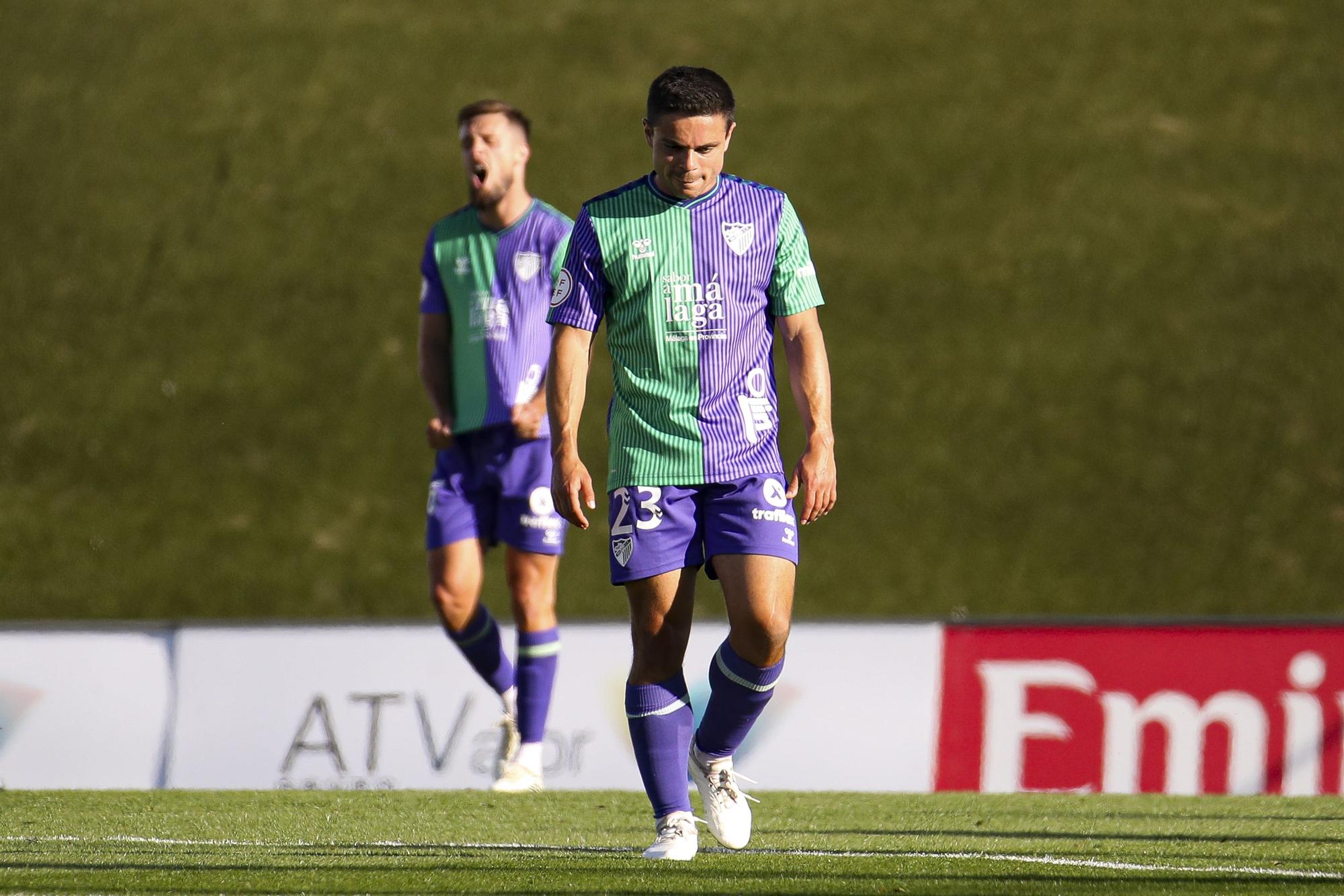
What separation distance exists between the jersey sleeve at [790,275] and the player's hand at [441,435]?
2.57 meters

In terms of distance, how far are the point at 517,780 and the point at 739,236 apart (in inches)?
118

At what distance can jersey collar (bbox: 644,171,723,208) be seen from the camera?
14.4ft

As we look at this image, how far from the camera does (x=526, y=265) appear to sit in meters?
6.79

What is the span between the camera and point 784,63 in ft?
43.8

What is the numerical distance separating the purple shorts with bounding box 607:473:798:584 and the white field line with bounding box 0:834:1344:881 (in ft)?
2.37

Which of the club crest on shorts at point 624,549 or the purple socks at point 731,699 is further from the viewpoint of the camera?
the purple socks at point 731,699

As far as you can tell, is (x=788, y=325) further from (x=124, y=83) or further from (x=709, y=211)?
(x=124, y=83)

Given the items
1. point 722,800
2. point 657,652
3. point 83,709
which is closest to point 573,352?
point 657,652

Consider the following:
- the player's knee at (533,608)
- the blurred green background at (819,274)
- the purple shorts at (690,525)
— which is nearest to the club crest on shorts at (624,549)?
the purple shorts at (690,525)

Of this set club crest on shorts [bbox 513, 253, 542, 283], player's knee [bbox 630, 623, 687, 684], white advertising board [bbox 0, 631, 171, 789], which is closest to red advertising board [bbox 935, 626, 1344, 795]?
club crest on shorts [bbox 513, 253, 542, 283]

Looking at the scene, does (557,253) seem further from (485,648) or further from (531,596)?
(485,648)

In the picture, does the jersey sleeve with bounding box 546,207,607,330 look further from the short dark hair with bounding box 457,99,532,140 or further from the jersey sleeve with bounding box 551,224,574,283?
the short dark hair with bounding box 457,99,532,140

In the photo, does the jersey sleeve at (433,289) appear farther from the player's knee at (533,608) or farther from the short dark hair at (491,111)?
the player's knee at (533,608)

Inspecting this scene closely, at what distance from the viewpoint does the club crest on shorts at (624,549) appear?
4258mm
